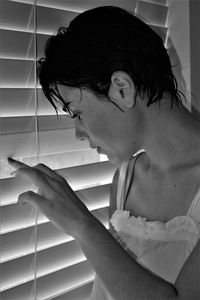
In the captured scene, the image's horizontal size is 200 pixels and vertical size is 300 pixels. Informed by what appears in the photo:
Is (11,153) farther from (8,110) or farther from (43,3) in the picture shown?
(43,3)

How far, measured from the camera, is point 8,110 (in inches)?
30.6

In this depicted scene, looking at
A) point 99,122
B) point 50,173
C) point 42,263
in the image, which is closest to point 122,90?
point 99,122

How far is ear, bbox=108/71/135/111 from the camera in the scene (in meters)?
0.69

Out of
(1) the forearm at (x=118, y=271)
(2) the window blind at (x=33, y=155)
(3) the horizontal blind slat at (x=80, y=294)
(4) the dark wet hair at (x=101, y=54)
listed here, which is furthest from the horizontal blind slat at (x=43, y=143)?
(3) the horizontal blind slat at (x=80, y=294)

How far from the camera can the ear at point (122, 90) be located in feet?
2.28

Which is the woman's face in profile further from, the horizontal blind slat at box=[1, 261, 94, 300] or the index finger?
the horizontal blind slat at box=[1, 261, 94, 300]

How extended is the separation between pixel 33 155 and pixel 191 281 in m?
0.38

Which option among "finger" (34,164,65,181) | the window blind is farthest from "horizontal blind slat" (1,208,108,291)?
"finger" (34,164,65,181)

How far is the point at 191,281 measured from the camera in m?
0.62

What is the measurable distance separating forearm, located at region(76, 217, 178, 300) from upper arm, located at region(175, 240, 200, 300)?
14mm

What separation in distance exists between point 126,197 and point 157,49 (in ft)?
1.12

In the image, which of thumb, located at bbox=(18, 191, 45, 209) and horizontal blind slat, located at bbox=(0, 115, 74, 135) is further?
horizontal blind slat, located at bbox=(0, 115, 74, 135)

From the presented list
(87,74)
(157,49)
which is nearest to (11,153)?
(87,74)

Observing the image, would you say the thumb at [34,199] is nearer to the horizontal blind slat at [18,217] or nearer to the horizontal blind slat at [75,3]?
the horizontal blind slat at [18,217]
